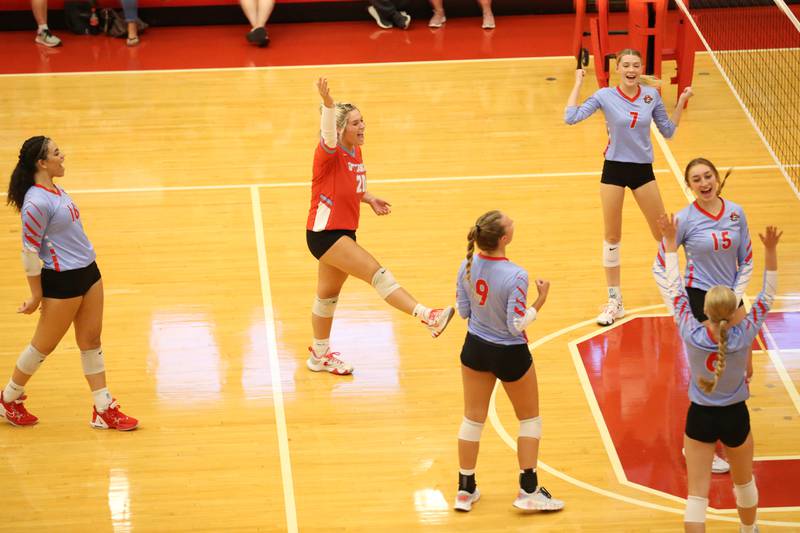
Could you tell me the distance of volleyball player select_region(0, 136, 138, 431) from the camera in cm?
724

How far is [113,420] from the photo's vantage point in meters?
7.89

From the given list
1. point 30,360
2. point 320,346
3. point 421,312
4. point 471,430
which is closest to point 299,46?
point 320,346

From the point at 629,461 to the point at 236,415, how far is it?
2.62 metres

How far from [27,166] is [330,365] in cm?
257

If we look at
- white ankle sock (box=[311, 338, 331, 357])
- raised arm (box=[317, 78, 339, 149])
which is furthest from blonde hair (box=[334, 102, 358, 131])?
white ankle sock (box=[311, 338, 331, 357])

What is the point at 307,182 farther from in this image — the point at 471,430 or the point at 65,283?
the point at 471,430

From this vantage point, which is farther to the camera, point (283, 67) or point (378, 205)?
point (283, 67)

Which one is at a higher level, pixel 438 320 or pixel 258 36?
pixel 438 320

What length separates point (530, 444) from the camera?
6.83m

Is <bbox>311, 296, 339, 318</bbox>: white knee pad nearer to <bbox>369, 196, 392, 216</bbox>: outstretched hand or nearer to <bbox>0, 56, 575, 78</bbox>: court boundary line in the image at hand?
<bbox>369, 196, 392, 216</bbox>: outstretched hand

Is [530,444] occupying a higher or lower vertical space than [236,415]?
higher

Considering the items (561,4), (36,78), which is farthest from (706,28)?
(36,78)

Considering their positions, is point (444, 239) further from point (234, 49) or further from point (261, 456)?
point (234, 49)

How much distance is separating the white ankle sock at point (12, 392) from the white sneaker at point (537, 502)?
3326 millimetres
